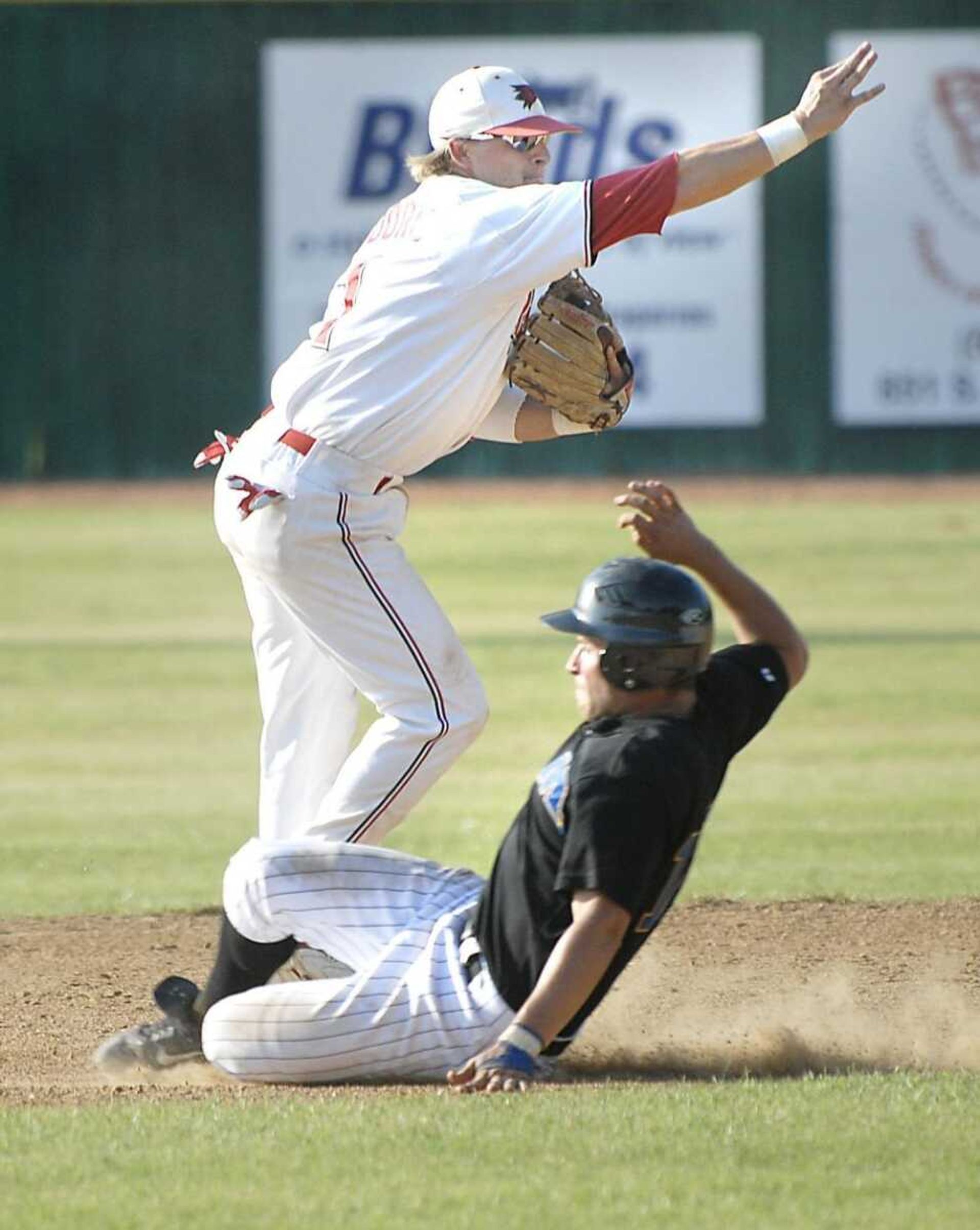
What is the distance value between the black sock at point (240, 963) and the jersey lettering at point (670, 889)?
781mm

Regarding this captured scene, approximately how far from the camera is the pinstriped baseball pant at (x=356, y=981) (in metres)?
4.20

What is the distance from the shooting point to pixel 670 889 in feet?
13.5

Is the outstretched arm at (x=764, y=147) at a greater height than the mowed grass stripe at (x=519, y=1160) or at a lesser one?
greater

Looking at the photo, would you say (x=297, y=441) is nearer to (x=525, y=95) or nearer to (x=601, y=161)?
(x=525, y=95)

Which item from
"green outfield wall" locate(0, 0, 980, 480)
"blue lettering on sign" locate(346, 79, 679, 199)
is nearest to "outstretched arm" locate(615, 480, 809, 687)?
"green outfield wall" locate(0, 0, 980, 480)

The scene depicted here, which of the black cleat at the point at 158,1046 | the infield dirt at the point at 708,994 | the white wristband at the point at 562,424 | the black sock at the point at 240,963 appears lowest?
the infield dirt at the point at 708,994

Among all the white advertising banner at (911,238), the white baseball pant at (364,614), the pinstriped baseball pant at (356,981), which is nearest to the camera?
the pinstriped baseball pant at (356,981)

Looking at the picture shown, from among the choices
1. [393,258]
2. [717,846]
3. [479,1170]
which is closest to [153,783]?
[717,846]

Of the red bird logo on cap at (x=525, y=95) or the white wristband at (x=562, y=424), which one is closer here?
the red bird logo on cap at (x=525, y=95)

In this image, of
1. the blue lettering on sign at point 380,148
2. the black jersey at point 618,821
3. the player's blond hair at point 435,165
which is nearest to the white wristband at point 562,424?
the player's blond hair at point 435,165

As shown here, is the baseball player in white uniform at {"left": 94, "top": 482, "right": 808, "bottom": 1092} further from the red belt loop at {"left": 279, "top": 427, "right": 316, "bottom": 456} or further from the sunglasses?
the sunglasses

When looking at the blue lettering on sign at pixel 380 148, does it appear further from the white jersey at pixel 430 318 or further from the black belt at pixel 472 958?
the black belt at pixel 472 958

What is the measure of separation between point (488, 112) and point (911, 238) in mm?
16781

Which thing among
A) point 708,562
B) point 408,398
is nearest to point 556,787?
point 708,562
